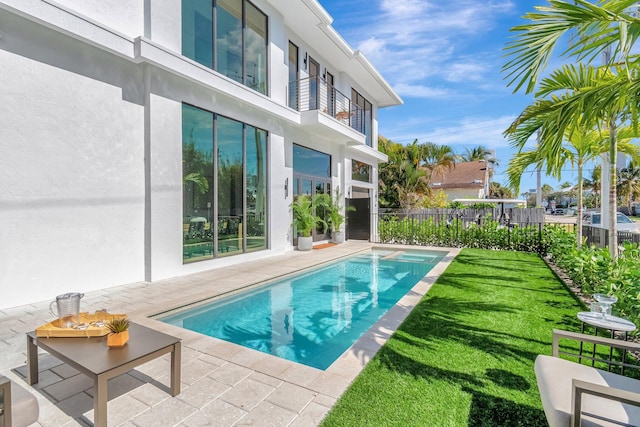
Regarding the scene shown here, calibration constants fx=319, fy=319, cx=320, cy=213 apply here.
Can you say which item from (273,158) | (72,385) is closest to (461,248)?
(273,158)

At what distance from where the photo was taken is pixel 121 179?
20.9 feet

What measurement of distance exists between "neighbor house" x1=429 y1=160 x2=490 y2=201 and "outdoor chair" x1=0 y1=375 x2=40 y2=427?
108ft

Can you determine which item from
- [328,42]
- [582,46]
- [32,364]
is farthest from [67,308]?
[328,42]

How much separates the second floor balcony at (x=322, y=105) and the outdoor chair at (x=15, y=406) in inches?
399

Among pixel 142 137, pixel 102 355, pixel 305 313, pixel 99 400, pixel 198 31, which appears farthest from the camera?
pixel 198 31

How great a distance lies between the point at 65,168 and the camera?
5.57 meters

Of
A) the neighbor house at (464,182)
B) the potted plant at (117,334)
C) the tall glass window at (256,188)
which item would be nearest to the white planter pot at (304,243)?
the tall glass window at (256,188)

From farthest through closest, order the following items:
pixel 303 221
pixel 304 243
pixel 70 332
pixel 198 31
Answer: pixel 304 243 → pixel 303 221 → pixel 198 31 → pixel 70 332

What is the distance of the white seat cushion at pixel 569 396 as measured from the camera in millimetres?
1780

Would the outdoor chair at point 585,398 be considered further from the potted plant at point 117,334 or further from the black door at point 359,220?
the black door at point 359,220

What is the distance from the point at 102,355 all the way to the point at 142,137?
5502 millimetres

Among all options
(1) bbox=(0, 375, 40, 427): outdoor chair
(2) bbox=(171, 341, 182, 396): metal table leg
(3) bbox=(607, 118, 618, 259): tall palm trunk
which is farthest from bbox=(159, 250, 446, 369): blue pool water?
(3) bbox=(607, 118, 618, 259): tall palm trunk

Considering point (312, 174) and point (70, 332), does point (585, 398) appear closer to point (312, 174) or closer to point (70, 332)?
point (70, 332)

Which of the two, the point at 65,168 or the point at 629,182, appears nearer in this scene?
the point at 65,168
